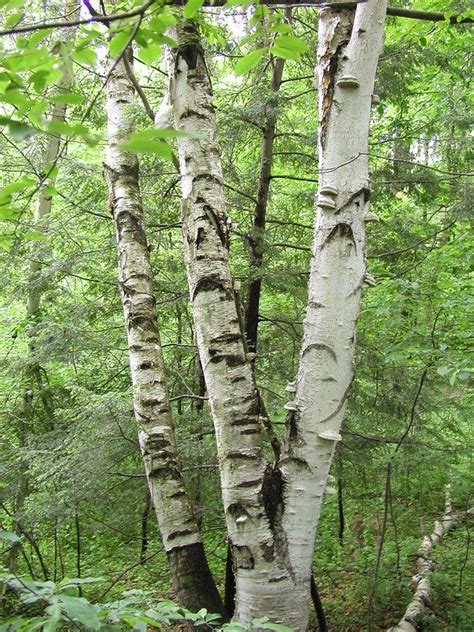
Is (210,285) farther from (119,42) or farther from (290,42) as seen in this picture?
(119,42)

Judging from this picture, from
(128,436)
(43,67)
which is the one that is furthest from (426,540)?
(43,67)

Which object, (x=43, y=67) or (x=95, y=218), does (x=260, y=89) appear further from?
(x=43, y=67)

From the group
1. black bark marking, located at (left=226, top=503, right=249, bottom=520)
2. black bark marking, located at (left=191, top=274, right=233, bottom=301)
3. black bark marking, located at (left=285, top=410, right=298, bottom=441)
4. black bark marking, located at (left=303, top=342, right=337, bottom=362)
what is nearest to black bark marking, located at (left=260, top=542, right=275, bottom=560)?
black bark marking, located at (left=226, top=503, right=249, bottom=520)

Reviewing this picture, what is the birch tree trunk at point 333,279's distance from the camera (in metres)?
2.14

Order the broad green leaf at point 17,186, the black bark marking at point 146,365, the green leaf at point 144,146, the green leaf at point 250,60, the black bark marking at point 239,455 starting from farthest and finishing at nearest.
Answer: the black bark marking at point 146,365 < the black bark marking at point 239,455 < the green leaf at point 250,60 < the broad green leaf at point 17,186 < the green leaf at point 144,146

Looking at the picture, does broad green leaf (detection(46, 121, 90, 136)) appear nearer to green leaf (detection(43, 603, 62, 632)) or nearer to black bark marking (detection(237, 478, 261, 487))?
green leaf (detection(43, 603, 62, 632))

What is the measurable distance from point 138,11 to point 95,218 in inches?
179

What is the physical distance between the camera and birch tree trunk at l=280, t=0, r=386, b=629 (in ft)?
7.03

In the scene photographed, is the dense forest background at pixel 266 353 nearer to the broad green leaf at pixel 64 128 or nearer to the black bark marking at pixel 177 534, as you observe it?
the black bark marking at pixel 177 534

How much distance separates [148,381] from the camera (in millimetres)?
3322

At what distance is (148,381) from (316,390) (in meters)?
1.51

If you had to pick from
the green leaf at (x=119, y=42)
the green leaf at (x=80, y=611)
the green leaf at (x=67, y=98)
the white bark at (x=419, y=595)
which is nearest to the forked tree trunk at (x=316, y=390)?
the green leaf at (x=80, y=611)

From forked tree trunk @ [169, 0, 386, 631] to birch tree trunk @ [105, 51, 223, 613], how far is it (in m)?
0.82

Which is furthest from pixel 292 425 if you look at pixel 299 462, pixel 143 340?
pixel 143 340
